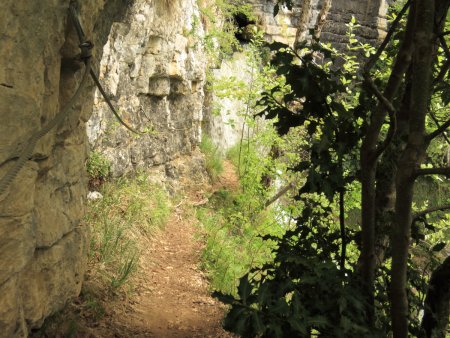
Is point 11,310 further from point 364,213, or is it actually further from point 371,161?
point 371,161

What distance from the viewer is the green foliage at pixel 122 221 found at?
4.75 metres

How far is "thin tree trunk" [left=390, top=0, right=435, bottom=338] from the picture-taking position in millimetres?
1767

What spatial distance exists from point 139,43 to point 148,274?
3701mm

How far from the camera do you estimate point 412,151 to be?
5.96ft

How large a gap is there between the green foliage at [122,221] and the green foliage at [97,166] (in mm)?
165

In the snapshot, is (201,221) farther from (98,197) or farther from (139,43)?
(139,43)

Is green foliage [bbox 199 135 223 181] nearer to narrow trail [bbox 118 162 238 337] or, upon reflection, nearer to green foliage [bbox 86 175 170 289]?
green foliage [bbox 86 175 170 289]

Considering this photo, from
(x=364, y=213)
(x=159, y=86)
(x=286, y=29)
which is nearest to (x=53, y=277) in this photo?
(x=364, y=213)

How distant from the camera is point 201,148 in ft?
33.8

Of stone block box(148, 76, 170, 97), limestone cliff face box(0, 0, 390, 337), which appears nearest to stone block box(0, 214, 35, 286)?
limestone cliff face box(0, 0, 390, 337)

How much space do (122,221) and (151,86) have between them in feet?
9.97

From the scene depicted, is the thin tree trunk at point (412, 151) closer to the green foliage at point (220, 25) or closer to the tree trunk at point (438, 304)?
the tree trunk at point (438, 304)

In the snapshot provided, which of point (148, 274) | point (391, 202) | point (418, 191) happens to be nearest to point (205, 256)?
point (148, 274)

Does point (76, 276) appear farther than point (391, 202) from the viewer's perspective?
Yes
